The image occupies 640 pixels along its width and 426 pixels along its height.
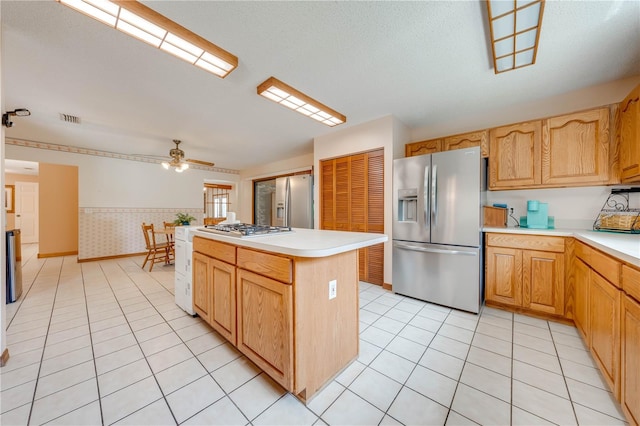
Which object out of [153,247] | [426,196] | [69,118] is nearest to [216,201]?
[153,247]

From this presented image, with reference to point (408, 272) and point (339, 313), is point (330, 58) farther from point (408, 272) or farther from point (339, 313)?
point (408, 272)

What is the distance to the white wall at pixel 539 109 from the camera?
2.29m

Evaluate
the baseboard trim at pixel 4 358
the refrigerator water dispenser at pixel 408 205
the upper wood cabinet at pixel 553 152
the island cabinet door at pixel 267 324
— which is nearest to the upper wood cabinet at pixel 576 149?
the upper wood cabinet at pixel 553 152

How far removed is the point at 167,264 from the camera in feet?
14.9

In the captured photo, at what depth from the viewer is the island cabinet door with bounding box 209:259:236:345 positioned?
167 centimetres

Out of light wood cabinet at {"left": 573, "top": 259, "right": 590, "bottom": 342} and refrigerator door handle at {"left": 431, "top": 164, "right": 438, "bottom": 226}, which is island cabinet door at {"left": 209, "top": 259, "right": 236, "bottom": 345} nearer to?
refrigerator door handle at {"left": 431, "top": 164, "right": 438, "bottom": 226}

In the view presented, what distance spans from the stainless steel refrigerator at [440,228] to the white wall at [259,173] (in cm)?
272

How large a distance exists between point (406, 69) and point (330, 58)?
0.72 meters

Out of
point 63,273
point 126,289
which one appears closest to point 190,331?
point 126,289

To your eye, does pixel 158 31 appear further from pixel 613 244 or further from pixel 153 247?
pixel 153 247

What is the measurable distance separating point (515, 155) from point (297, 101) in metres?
2.55

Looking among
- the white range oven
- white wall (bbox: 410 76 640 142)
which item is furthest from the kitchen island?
white wall (bbox: 410 76 640 142)

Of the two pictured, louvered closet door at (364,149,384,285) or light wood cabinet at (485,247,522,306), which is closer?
light wood cabinet at (485,247,522,306)

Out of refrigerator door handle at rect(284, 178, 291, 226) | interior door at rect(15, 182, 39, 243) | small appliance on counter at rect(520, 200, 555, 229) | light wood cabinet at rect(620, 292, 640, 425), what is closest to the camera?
light wood cabinet at rect(620, 292, 640, 425)
